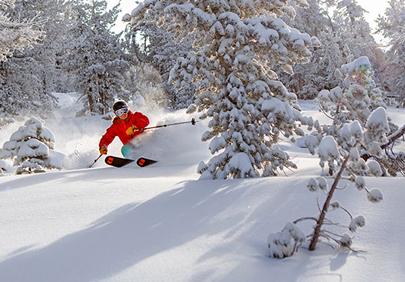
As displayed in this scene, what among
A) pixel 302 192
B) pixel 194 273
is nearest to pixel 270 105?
pixel 302 192

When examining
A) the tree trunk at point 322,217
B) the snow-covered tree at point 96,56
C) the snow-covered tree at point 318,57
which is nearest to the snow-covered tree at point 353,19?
the snow-covered tree at point 318,57

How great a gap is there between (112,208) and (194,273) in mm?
1910

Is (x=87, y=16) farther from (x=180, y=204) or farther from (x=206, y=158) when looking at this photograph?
(x=180, y=204)

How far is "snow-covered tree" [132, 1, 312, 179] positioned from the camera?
23.0 feet

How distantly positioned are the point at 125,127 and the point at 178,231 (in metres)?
7.46

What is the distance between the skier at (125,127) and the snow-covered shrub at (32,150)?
6.06ft

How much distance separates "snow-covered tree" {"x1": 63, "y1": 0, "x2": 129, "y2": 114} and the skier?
19.9 m

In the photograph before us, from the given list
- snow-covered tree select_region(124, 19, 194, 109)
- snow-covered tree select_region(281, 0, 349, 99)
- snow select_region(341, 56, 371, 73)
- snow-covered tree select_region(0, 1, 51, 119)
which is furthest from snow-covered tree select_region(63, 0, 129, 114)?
snow select_region(341, 56, 371, 73)

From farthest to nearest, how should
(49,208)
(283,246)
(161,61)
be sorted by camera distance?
(161,61)
(49,208)
(283,246)

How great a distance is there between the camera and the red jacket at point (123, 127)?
11125mm

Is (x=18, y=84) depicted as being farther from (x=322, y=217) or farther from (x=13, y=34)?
(x=322, y=217)

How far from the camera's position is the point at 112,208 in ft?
15.7

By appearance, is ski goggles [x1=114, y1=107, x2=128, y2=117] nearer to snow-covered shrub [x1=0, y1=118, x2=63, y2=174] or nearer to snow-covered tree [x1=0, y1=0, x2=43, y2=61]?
snow-covered shrub [x1=0, y1=118, x2=63, y2=174]

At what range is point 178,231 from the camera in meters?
3.99
